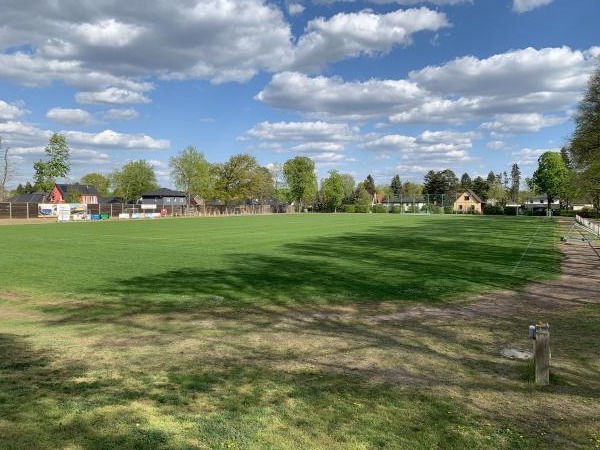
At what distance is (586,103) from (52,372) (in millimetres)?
46210

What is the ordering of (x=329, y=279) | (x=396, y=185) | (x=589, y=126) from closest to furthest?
(x=329, y=279)
(x=589, y=126)
(x=396, y=185)

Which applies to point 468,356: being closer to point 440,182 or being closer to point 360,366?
point 360,366

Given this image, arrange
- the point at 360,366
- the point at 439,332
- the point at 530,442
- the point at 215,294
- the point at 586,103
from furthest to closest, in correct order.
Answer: the point at 586,103, the point at 215,294, the point at 439,332, the point at 360,366, the point at 530,442

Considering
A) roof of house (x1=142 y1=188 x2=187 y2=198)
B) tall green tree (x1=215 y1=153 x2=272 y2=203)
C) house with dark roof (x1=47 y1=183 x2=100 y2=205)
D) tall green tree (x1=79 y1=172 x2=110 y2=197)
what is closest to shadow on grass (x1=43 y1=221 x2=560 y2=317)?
tall green tree (x1=215 y1=153 x2=272 y2=203)

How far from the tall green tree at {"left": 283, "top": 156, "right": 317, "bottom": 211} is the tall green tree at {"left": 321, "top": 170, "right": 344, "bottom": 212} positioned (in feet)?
13.0

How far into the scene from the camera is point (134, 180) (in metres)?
134

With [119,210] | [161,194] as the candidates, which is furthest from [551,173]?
[161,194]

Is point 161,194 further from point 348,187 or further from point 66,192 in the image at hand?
point 348,187

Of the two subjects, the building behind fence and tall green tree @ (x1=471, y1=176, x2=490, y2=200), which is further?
tall green tree @ (x1=471, y1=176, x2=490, y2=200)

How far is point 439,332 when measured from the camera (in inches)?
363

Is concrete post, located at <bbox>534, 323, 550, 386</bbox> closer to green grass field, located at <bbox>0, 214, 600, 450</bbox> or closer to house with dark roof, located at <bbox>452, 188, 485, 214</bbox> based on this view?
green grass field, located at <bbox>0, 214, 600, 450</bbox>

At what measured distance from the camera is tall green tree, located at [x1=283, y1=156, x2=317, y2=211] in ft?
470

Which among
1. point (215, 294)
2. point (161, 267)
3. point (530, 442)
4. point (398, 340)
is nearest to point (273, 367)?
point (398, 340)

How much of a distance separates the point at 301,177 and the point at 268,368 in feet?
451
